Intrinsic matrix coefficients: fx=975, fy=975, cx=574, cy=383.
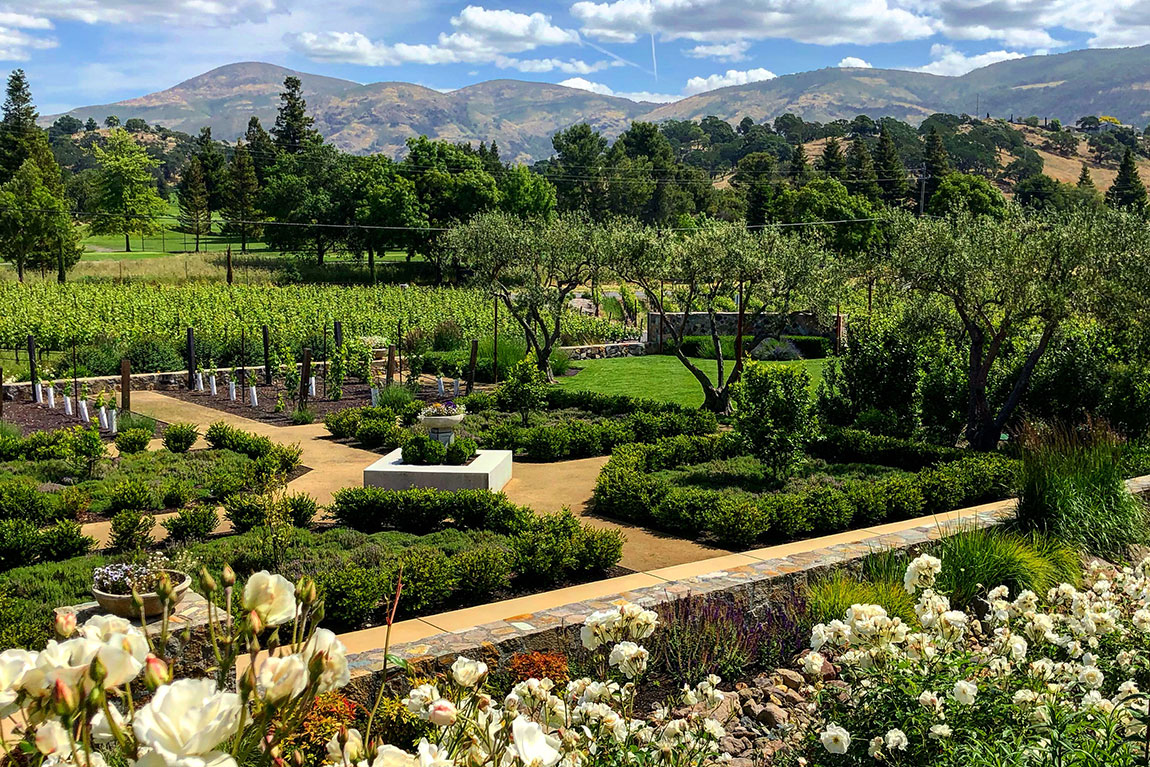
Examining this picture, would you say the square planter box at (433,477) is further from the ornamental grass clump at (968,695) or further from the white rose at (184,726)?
the white rose at (184,726)

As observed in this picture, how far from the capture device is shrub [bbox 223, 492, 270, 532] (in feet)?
30.9

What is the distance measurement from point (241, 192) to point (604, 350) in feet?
123

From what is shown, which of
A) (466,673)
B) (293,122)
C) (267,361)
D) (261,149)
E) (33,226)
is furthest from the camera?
(293,122)

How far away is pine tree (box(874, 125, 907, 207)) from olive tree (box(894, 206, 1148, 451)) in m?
61.5

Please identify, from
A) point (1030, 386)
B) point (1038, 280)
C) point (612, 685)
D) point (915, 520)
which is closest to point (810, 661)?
point (612, 685)

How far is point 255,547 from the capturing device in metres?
8.38

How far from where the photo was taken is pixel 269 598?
166 centimetres

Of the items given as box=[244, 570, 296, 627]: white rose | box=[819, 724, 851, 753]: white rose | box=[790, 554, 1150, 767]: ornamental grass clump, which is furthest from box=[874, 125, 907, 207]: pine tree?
box=[244, 570, 296, 627]: white rose

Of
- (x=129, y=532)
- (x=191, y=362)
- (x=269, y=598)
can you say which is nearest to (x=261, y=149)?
(x=191, y=362)

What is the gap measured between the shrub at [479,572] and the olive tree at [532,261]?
13374 millimetres

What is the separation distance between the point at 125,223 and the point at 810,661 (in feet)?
209

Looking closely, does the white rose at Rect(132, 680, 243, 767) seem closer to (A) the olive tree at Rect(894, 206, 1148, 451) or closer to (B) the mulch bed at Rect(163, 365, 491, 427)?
(A) the olive tree at Rect(894, 206, 1148, 451)

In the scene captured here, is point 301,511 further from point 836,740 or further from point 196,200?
point 196,200

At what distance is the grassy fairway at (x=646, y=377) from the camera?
69.2 ft
